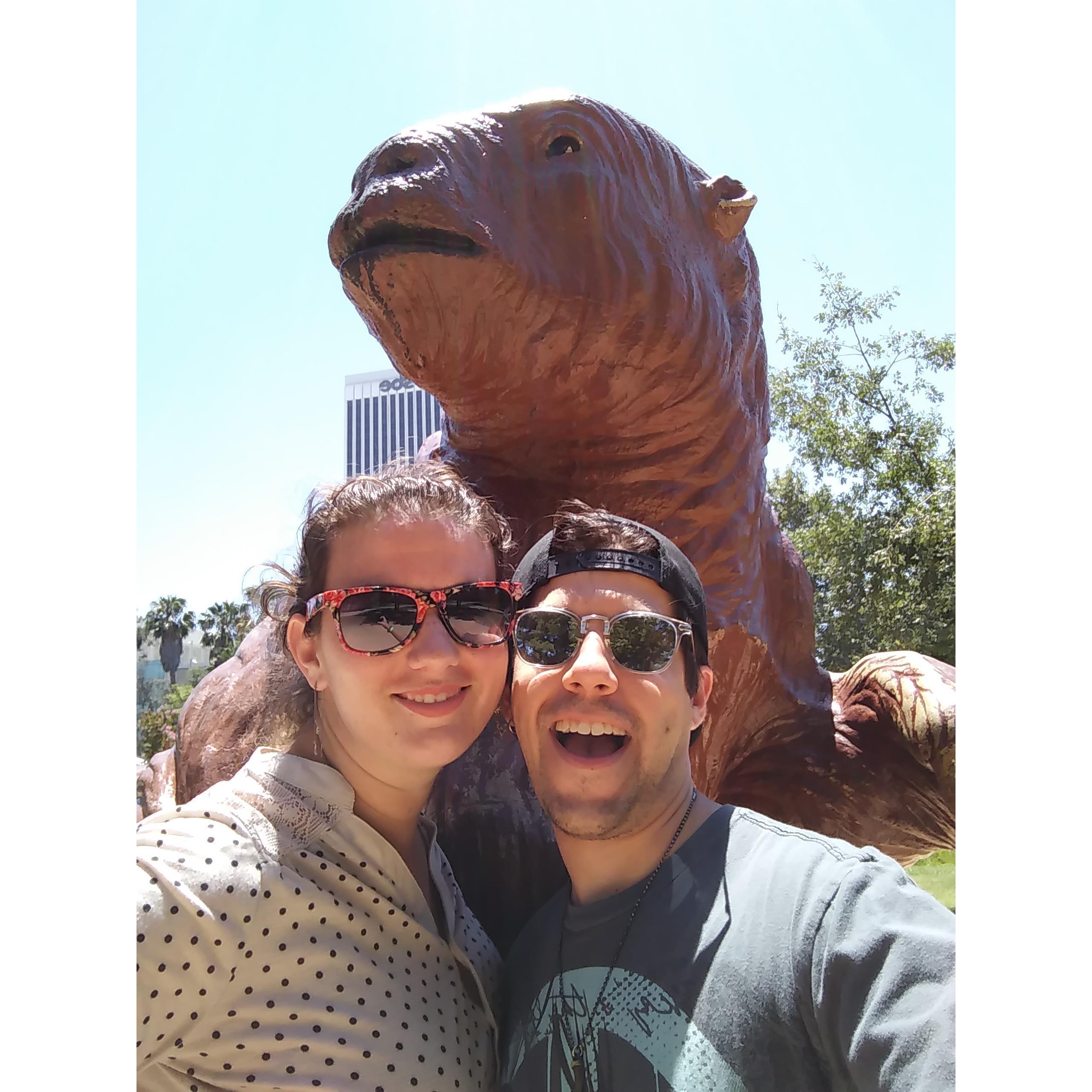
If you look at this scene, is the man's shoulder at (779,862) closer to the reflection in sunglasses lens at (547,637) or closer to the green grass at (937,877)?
the reflection in sunglasses lens at (547,637)

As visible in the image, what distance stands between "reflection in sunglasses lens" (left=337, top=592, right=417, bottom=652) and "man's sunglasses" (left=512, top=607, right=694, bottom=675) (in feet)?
0.64

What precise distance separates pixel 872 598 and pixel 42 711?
1062 cm

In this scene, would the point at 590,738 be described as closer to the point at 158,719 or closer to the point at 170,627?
the point at 158,719

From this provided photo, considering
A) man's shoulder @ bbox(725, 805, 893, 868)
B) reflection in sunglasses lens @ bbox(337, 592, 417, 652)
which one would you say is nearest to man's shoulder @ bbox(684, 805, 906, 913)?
man's shoulder @ bbox(725, 805, 893, 868)

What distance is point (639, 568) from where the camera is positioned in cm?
158

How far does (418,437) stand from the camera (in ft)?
11.4

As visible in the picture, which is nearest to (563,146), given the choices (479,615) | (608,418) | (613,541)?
(608,418)

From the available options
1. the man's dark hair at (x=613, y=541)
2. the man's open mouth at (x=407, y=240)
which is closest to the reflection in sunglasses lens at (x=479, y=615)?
the man's dark hair at (x=613, y=541)

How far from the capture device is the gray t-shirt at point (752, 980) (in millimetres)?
1051

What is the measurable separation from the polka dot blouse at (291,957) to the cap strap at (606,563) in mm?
477

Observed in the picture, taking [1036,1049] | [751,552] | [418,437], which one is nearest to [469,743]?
[1036,1049]

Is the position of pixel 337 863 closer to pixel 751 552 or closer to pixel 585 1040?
pixel 585 1040

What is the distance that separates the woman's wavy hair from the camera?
1.64 m

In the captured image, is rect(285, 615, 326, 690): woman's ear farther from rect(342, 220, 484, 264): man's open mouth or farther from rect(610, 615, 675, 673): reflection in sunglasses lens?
rect(342, 220, 484, 264): man's open mouth
